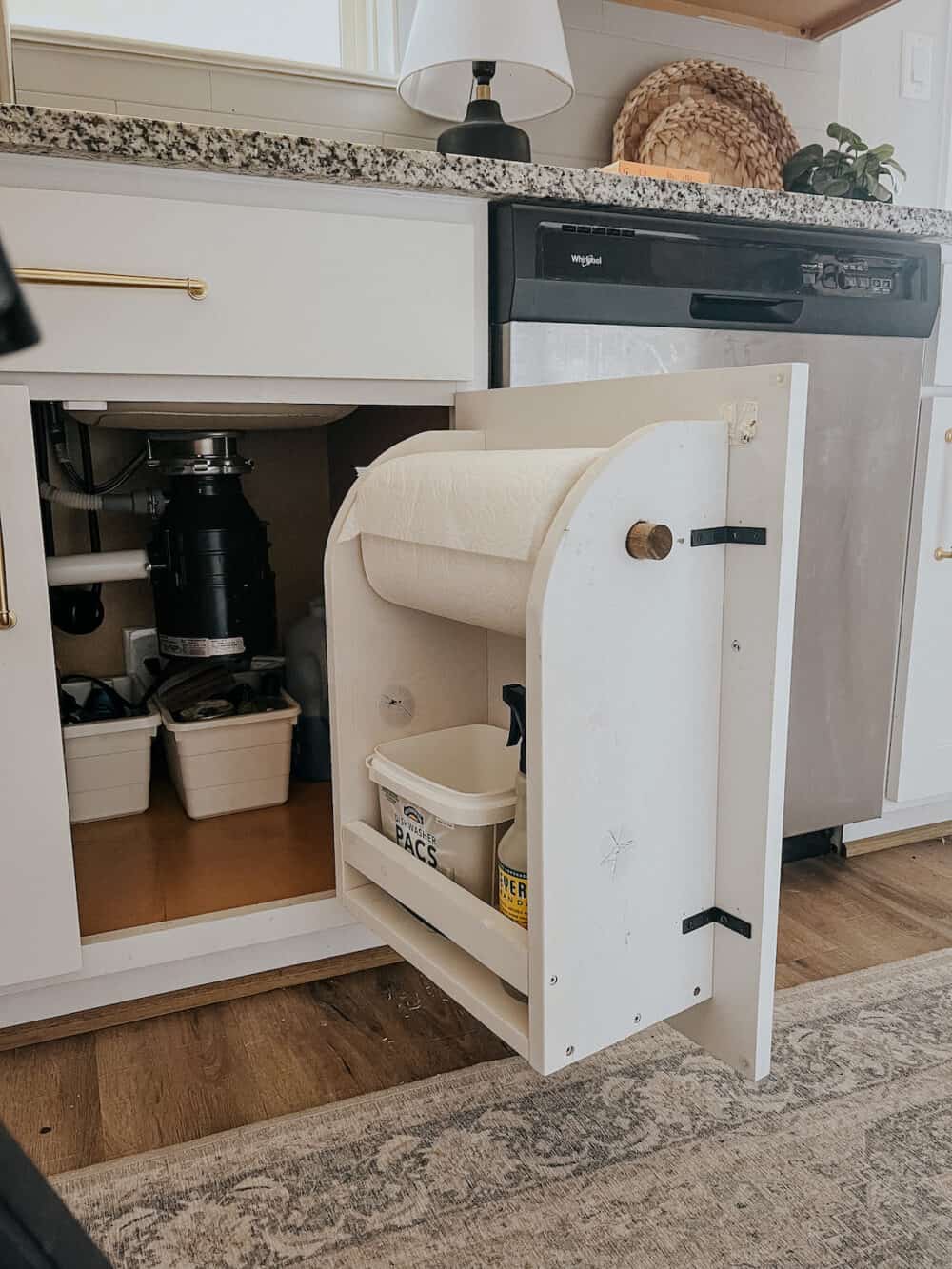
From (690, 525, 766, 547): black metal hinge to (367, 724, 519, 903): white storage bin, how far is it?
0.95 feet

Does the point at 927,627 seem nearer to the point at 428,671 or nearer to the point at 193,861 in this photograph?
the point at 428,671

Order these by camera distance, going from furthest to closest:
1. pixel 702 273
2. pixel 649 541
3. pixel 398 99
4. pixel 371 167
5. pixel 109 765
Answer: pixel 398 99
pixel 109 765
pixel 702 273
pixel 371 167
pixel 649 541

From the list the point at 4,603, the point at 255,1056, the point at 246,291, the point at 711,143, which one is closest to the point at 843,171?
the point at 711,143

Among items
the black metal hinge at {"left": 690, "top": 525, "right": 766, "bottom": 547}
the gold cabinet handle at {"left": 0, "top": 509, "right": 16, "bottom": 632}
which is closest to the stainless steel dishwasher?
the black metal hinge at {"left": 690, "top": 525, "right": 766, "bottom": 547}

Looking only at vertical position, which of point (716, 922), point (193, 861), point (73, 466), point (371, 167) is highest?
point (371, 167)

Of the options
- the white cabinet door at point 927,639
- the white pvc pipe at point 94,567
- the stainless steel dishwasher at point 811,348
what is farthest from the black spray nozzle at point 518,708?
the white cabinet door at point 927,639

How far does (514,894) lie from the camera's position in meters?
0.82

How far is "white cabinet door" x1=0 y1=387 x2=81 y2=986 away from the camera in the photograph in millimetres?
933

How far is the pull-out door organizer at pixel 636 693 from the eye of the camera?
0.72 m

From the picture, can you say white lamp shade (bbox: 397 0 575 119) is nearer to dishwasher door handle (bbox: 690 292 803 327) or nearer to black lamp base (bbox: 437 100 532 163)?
black lamp base (bbox: 437 100 532 163)

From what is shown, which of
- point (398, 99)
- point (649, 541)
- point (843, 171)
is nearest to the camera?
point (649, 541)

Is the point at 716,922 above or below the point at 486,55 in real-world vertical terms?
below

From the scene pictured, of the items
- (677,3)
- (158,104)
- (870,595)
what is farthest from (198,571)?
(677,3)

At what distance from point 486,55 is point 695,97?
20.7 inches
